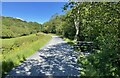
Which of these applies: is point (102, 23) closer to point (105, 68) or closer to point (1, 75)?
point (105, 68)

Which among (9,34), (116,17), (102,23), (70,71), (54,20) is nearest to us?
(116,17)

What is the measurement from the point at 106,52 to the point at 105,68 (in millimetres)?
1253

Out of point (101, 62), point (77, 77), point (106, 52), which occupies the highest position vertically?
point (106, 52)

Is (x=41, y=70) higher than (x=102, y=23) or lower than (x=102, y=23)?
lower

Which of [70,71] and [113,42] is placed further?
[70,71]

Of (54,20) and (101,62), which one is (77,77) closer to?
(101,62)

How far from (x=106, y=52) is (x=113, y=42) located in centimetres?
62

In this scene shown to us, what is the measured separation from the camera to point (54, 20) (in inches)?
3346

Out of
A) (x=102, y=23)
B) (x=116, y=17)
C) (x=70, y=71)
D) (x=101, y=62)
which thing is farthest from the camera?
(x=70, y=71)

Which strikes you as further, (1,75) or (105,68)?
(1,75)

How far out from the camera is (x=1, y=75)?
345 inches

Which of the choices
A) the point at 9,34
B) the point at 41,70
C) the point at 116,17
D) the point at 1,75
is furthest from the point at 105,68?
the point at 9,34

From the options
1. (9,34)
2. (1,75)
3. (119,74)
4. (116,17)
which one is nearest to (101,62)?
(119,74)

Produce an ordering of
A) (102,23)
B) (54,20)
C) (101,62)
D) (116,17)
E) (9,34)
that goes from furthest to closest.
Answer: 1. (54,20)
2. (9,34)
3. (101,62)
4. (102,23)
5. (116,17)
